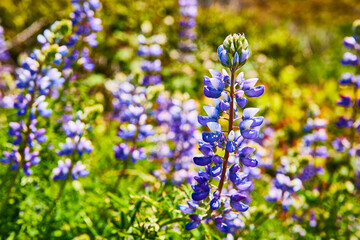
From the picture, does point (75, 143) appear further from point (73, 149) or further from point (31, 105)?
point (31, 105)

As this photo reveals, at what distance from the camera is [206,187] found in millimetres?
1445

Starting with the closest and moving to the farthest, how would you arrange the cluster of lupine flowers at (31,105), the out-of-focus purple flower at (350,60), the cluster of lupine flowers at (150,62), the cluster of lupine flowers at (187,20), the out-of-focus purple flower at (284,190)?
the cluster of lupine flowers at (31,105) → the out-of-focus purple flower at (284,190) → the out-of-focus purple flower at (350,60) → the cluster of lupine flowers at (150,62) → the cluster of lupine flowers at (187,20)

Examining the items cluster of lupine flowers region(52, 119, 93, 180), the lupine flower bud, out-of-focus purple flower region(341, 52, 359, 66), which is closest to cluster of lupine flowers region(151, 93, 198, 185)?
cluster of lupine flowers region(52, 119, 93, 180)

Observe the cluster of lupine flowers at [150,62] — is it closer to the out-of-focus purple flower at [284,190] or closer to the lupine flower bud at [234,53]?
the out-of-focus purple flower at [284,190]

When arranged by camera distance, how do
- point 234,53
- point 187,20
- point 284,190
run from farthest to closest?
point 187,20 → point 284,190 → point 234,53

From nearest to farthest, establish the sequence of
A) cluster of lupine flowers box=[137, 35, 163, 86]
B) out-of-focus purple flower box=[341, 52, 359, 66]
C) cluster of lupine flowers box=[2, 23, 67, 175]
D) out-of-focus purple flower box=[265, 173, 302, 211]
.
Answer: cluster of lupine flowers box=[2, 23, 67, 175], out-of-focus purple flower box=[265, 173, 302, 211], out-of-focus purple flower box=[341, 52, 359, 66], cluster of lupine flowers box=[137, 35, 163, 86]

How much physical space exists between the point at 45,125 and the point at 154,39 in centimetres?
137

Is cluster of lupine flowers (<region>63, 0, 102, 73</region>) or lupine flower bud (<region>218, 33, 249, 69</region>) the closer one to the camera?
lupine flower bud (<region>218, 33, 249, 69</region>)

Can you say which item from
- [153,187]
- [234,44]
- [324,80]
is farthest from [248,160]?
[324,80]

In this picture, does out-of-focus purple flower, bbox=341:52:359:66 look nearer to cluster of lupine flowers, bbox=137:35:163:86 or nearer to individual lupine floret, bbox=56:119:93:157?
cluster of lupine flowers, bbox=137:35:163:86

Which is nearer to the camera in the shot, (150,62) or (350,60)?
(350,60)

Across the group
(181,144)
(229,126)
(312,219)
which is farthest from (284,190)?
(229,126)

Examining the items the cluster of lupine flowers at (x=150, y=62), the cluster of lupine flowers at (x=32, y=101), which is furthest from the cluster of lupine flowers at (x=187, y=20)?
the cluster of lupine flowers at (x=32, y=101)

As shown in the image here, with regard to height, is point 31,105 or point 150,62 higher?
point 150,62
